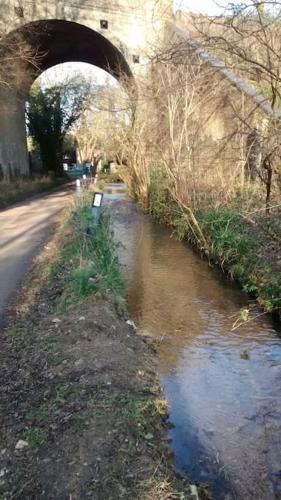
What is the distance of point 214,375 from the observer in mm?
5609

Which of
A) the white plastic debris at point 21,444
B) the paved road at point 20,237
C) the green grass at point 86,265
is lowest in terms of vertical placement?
the paved road at point 20,237

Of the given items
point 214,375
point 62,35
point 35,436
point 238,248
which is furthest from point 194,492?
point 62,35

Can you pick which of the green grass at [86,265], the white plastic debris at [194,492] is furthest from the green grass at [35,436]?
the green grass at [86,265]

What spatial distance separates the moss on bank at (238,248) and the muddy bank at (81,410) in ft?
8.29

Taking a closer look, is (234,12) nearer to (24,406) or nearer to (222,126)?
(24,406)

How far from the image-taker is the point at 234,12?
6.01 m

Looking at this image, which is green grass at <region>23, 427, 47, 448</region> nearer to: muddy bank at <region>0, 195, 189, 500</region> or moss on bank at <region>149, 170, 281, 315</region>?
muddy bank at <region>0, 195, 189, 500</region>

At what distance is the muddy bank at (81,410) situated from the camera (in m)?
3.22

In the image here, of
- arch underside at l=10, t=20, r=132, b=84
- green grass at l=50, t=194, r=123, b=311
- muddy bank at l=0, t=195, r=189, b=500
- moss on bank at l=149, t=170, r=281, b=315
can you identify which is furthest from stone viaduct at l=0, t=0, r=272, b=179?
muddy bank at l=0, t=195, r=189, b=500

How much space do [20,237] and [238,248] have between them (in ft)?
19.1

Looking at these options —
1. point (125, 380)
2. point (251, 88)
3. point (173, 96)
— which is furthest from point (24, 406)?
point (173, 96)

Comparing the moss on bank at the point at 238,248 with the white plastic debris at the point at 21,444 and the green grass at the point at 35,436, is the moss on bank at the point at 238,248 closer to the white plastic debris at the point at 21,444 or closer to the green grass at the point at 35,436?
the green grass at the point at 35,436

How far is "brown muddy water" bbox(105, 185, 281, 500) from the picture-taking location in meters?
3.95

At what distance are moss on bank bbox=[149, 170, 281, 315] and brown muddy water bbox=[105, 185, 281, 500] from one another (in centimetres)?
31
